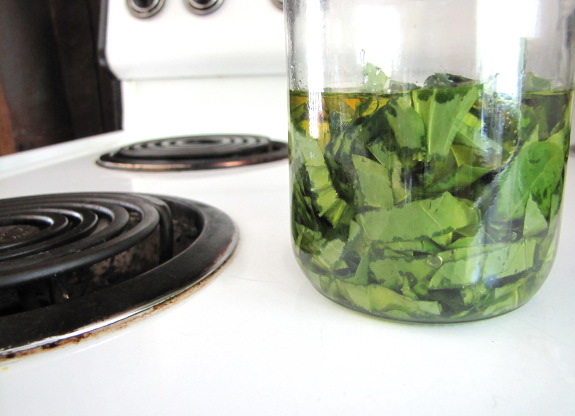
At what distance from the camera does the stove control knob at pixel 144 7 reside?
2.35ft

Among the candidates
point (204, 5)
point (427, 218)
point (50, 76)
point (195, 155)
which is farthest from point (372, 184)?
point (50, 76)

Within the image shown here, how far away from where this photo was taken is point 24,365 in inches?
7.9

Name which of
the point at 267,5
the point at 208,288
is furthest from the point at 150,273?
the point at 267,5

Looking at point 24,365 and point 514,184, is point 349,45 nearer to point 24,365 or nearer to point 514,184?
point 514,184

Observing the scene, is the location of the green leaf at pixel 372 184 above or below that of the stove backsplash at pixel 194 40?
below

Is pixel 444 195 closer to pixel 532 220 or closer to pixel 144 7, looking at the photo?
pixel 532 220

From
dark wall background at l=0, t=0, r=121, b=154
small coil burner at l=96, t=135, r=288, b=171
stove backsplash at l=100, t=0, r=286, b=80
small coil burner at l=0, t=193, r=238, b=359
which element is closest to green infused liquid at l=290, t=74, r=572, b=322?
small coil burner at l=0, t=193, r=238, b=359

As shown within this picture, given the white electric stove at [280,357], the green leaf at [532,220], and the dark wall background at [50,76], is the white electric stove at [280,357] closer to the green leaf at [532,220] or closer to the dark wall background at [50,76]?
the green leaf at [532,220]

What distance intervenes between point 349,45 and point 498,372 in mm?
167

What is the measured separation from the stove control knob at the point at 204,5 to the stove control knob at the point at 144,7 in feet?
0.19

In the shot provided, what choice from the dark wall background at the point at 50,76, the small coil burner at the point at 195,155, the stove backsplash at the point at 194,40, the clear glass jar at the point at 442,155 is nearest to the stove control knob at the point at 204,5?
the stove backsplash at the point at 194,40

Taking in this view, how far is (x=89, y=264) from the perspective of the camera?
27 centimetres

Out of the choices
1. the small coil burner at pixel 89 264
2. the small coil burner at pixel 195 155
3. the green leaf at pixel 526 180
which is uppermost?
the green leaf at pixel 526 180

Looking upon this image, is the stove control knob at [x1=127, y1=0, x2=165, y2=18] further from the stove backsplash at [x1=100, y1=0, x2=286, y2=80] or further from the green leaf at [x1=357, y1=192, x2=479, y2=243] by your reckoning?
the green leaf at [x1=357, y1=192, x2=479, y2=243]
